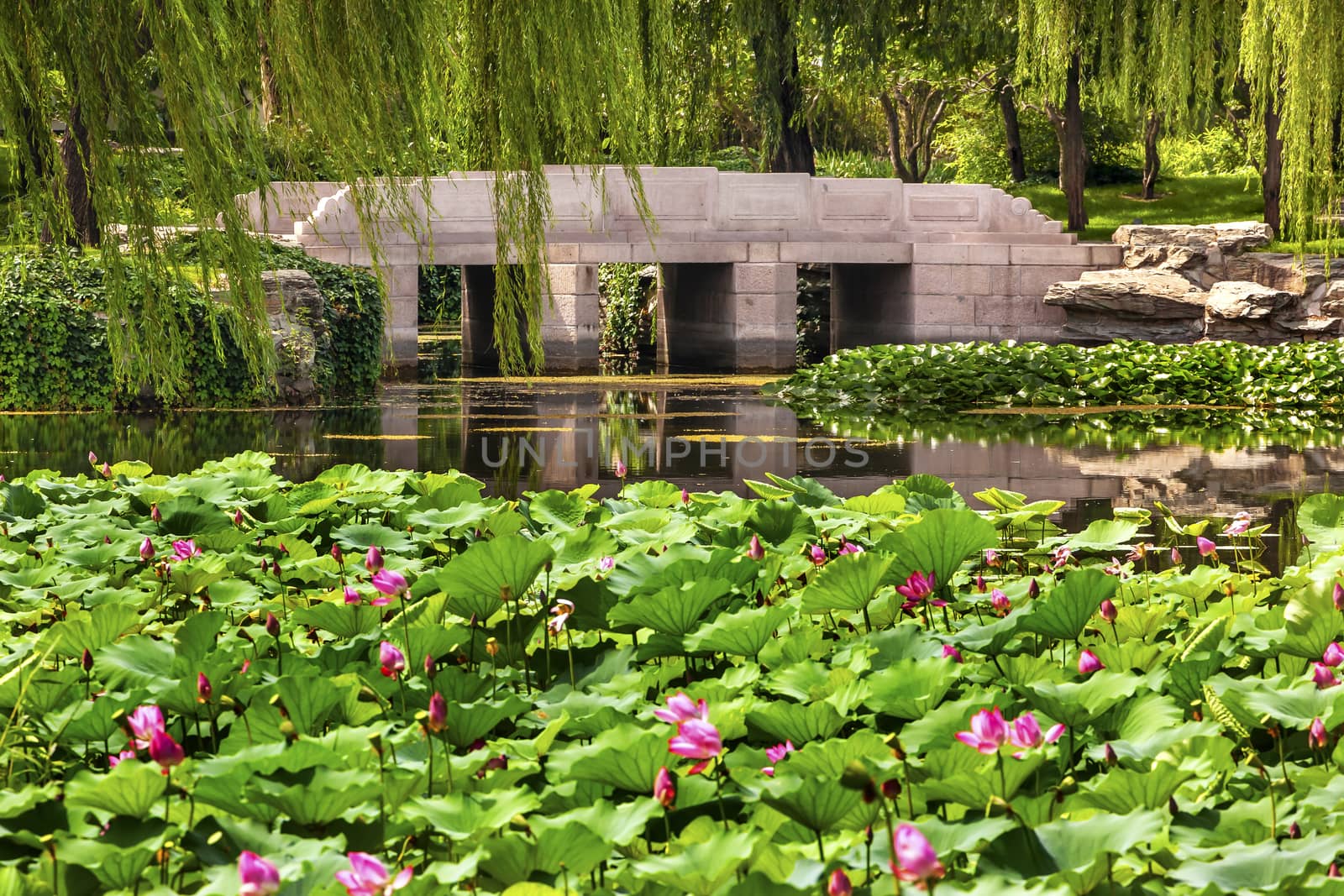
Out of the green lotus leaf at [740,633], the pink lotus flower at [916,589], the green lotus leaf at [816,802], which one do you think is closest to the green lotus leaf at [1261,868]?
the green lotus leaf at [816,802]

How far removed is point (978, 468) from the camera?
37.9ft

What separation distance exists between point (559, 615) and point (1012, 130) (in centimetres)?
3531

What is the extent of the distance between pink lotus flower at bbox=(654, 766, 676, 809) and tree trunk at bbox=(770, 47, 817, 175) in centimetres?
2519

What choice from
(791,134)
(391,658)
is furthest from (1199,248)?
(391,658)

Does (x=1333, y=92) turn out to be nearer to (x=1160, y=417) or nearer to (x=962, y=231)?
(x=1160, y=417)

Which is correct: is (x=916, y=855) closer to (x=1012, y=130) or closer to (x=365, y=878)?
(x=365, y=878)

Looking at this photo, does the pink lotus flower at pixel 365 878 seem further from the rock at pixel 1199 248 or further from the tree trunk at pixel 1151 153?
the tree trunk at pixel 1151 153

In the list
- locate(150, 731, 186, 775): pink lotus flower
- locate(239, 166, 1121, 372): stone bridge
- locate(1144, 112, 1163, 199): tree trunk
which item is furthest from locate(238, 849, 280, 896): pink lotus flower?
locate(1144, 112, 1163, 199): tree trunk

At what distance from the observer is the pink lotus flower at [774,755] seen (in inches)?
97.9

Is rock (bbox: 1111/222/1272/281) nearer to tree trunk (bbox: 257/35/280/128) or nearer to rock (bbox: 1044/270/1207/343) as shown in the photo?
rock (bbox: 1044/270/1207/343)

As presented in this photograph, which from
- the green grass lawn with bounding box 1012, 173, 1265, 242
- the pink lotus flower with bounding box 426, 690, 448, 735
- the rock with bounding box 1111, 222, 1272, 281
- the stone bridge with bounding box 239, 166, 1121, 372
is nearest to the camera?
the pink lotus flower with bounding box 426, 690, 448, 735

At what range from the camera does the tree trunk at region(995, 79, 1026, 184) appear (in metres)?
34.8

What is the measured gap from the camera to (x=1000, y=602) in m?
3.71

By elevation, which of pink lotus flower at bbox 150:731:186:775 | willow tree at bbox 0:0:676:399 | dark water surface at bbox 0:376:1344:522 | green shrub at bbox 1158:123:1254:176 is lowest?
dark water surface at bbox 0:376:1344:522
